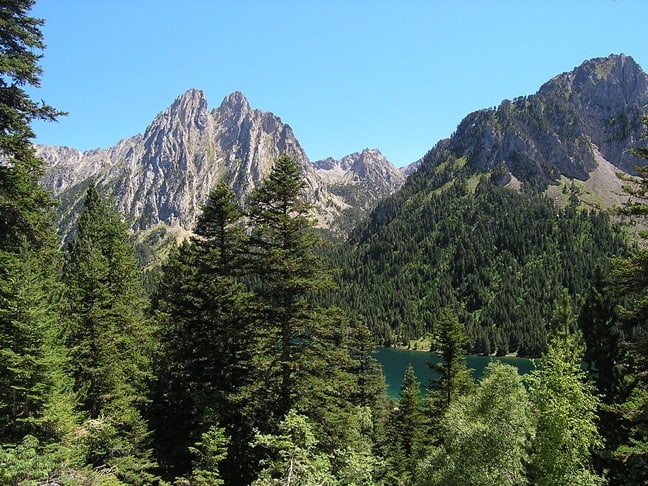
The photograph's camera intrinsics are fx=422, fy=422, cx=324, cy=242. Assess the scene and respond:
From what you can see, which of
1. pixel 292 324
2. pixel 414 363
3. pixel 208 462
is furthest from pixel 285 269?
pixel 414 363

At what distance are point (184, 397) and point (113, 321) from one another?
5.84 metres

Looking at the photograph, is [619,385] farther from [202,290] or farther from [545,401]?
[202,290]

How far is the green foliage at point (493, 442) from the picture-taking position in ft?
58.4

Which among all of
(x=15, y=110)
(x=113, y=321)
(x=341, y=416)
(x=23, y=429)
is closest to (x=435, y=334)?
(x=341, y=416)

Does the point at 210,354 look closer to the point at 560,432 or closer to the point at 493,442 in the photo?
the point at 493,442

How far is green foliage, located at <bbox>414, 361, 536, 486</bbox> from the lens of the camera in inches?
701

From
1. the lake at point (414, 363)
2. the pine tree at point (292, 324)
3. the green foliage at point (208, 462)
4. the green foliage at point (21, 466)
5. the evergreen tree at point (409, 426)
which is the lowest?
the lake at point (414, 363)

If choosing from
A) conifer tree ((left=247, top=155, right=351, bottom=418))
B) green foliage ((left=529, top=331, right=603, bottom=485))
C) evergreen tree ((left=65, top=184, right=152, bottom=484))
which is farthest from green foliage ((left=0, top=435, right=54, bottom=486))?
green foliage ((left=529, top=331, right=603, bottom=485))

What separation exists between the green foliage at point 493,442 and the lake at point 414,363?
6997 cm

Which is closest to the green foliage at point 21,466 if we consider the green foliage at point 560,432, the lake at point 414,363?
the green foliage at point 560,432

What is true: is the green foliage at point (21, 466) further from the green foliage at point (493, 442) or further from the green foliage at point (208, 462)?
the green foliage at point (493, 442)

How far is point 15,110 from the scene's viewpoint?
16578 millimetres

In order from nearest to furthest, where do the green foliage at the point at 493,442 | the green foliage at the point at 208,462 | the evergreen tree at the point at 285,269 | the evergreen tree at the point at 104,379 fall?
the green foliage at the point at 208,462
the green foliage at the point at 493,442
the evergreen tree at the point at 104,379
the evergreen tree at the point at 285,269

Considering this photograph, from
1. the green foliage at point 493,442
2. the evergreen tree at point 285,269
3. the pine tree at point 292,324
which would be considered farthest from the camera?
the evergreen tree at point 285,269
